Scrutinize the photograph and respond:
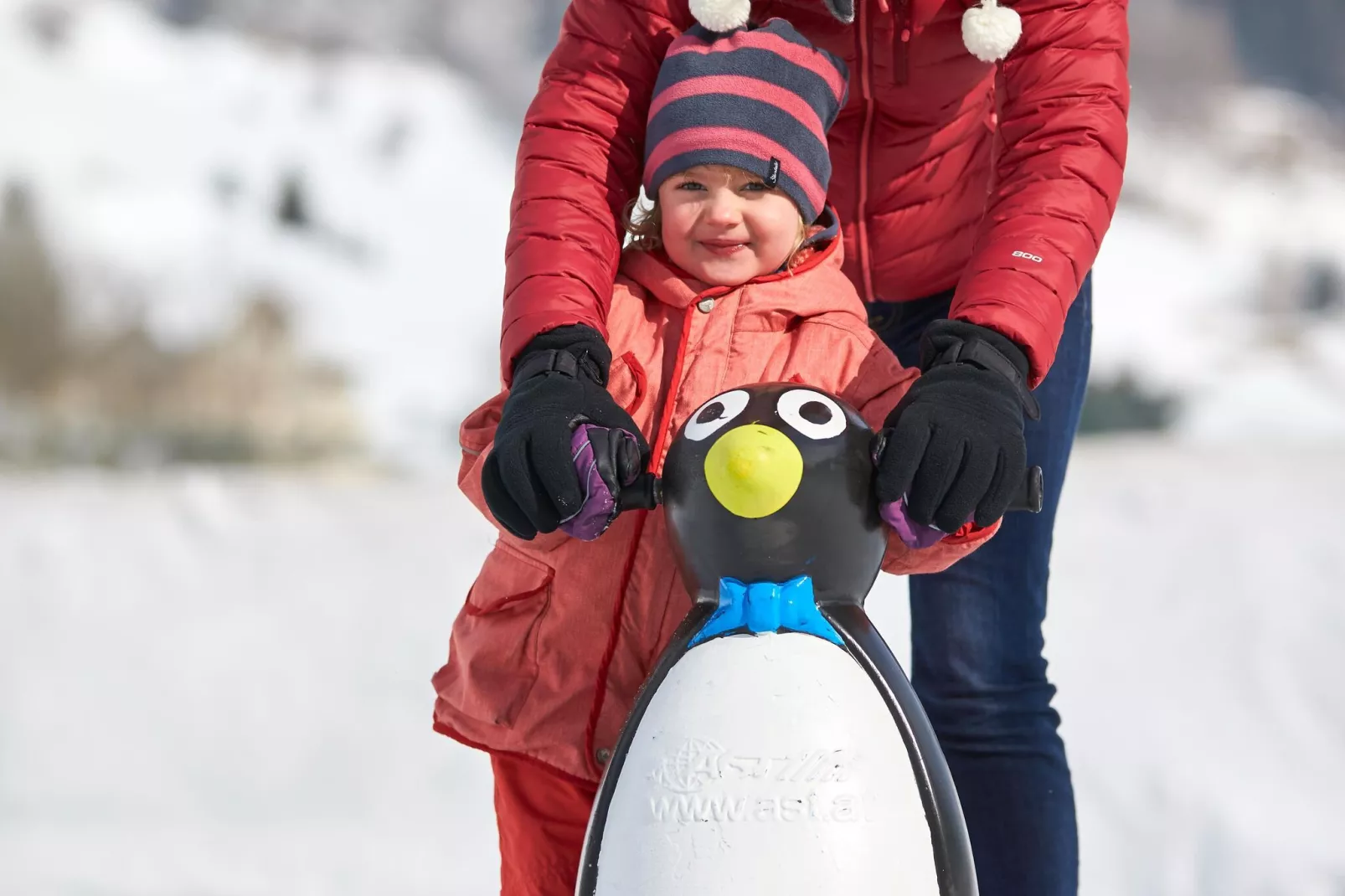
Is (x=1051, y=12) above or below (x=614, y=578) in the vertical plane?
above

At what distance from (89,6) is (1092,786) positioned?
4888 mm

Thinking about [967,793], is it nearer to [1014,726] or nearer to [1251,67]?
[1014,726]

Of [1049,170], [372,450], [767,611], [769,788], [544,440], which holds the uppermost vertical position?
[372,450]

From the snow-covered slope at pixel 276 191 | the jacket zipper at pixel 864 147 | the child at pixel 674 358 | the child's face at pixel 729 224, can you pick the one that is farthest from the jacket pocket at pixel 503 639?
the snow-covered slope at pixel 276 191

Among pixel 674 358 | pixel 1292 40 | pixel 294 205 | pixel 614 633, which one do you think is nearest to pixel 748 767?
pixel 614 633

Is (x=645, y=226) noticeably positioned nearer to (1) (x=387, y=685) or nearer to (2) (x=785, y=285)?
(2) (x=785, y=285)

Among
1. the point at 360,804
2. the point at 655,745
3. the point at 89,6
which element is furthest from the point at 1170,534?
the point at 89,6

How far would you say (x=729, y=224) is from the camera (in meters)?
1.11

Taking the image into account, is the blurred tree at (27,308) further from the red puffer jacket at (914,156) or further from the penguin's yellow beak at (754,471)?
the penguin's yellow beak at (754,471)

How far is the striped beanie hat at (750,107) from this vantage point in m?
1.10

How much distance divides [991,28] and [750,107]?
191 mm

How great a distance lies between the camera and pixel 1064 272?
3.43 ft

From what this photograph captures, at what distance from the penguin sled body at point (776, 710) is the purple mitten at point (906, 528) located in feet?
0.04

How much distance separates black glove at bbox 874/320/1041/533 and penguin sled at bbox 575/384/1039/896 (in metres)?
0.04
